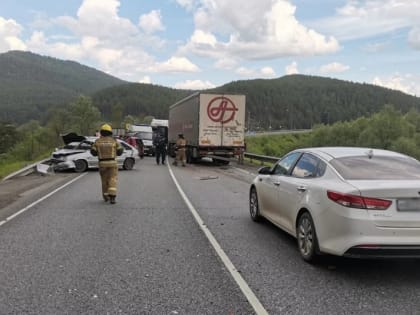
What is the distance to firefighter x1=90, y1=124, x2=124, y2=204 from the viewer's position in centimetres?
1150

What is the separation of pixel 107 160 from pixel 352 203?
7.40 m

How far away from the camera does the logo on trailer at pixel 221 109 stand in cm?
2622

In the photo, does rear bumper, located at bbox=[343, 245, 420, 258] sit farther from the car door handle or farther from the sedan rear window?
the car door handle

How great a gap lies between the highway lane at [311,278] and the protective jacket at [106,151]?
12.9 ft

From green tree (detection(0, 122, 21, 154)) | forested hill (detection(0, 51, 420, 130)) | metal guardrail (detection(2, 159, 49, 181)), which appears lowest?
green tree (detection(0, 122, 21, 154))

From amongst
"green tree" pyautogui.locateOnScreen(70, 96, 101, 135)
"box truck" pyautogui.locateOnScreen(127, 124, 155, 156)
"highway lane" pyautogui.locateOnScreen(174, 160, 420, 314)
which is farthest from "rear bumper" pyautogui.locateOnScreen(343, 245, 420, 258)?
"green tree" pyautogui.locateOnScreen(70, 96, 101, 135)

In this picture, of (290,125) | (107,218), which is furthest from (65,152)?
(290,125)

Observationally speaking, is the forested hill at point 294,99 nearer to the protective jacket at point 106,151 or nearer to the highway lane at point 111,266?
the protective jacket at point 106,151

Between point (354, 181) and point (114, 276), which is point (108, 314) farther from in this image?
point (354, 181)

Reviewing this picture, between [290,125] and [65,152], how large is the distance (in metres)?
149

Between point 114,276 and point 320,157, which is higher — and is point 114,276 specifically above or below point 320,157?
below

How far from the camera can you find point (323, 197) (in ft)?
18.9

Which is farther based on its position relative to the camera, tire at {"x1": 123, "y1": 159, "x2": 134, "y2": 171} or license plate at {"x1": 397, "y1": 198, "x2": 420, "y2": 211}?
tire at {"x1": 123, "y1": 159, "x2": 134, "y2": 171}

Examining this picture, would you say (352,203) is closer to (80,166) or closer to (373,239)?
(373,239)
